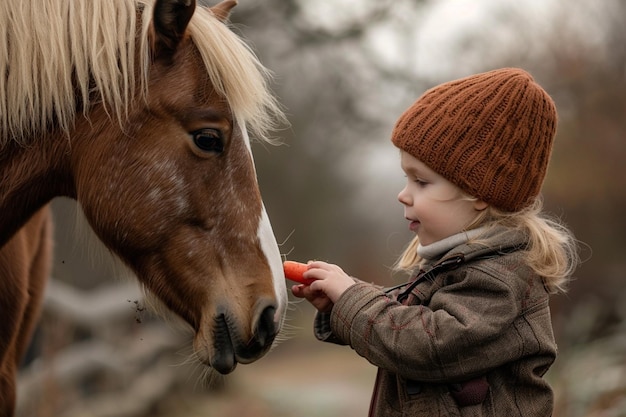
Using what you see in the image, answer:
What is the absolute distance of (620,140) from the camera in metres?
9.41

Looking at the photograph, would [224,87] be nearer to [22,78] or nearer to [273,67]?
[22,78]

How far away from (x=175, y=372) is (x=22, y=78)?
216 inches

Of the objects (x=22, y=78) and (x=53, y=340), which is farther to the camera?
(x=53, y=340)

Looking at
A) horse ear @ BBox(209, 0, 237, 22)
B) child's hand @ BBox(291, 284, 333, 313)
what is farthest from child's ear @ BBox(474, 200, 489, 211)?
horse ear @ BBox(209, 0, 237, 22)

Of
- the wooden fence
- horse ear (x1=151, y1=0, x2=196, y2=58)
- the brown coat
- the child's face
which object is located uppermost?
horse ear (x1=151, y1=0, x2=196, y2=58)

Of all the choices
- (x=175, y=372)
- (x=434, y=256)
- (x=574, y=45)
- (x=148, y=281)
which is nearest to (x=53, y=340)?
(x=175, y=372)

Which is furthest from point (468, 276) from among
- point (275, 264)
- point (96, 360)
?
point (96, 360)

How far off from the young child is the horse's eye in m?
0.50

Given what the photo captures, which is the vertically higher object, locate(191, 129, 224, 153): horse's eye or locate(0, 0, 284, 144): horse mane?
locate(0, 0, 284, 144): horse mane

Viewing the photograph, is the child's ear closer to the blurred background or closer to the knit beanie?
the knit beanie

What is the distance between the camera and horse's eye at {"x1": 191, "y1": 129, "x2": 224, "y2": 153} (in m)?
2.39

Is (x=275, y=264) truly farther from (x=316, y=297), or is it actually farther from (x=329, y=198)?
(x=329, y=198)

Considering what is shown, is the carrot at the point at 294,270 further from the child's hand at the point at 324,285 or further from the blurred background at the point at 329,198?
the blurred background at the point at 329,198

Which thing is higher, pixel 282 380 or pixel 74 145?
pixel 74 145
